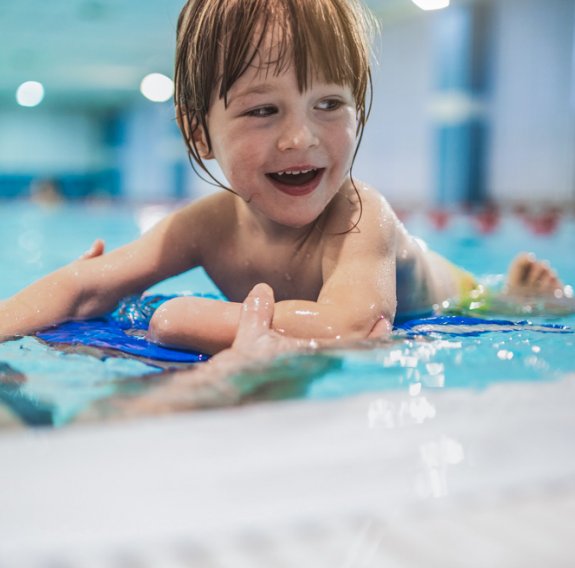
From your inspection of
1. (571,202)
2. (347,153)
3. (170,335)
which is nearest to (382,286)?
(347,153)

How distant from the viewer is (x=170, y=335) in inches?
50.7

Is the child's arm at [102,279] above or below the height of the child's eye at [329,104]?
below

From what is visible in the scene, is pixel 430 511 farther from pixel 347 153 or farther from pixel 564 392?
pixel 347 153

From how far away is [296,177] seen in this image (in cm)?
143

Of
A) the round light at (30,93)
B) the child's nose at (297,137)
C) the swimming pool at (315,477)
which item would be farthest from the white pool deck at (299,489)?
the round light at (30,93)

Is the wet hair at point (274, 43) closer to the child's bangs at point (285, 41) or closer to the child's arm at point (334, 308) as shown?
the child's bangs at point (285, 41)

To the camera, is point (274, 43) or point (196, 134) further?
point (196, 134)

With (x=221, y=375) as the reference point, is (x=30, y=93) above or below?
above

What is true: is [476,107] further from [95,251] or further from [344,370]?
[344,370]

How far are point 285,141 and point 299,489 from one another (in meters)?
0.84

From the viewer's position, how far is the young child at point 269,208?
1282 millimetres

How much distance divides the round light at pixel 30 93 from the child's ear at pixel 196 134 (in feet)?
52.9

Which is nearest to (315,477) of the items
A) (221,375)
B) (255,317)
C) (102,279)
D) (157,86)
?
(221,375)

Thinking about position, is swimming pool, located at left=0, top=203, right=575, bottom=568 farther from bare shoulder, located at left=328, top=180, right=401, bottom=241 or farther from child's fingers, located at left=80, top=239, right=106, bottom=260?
child's fingers, located at left=80, top=239, right=106, bottom=260
